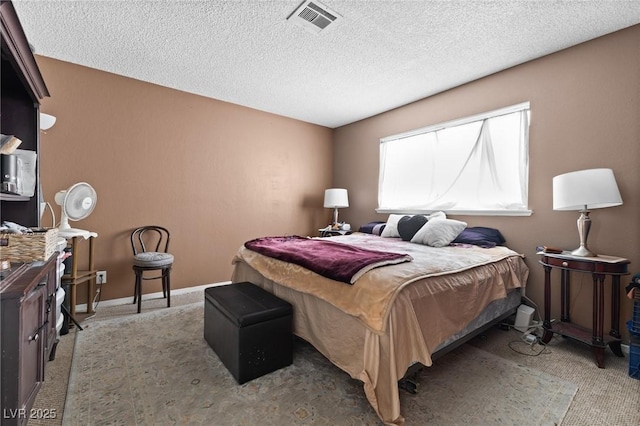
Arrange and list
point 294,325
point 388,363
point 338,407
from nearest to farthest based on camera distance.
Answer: point 388,363 < point 338,407 < point 294,325

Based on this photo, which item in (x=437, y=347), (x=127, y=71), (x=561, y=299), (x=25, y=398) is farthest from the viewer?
(x=127, y=71)

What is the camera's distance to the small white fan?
7.89 ft

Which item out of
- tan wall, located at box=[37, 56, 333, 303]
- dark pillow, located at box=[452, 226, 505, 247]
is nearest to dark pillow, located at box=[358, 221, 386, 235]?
dark pillow, located at box=[452, 226, 505, 247]

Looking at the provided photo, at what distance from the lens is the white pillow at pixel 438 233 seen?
2852 mm

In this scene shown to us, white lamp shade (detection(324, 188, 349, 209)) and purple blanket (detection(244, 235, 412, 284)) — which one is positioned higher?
white lamp shade (detection(324, 188, 349, 209))

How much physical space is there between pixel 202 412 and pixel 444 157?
3.47 meters

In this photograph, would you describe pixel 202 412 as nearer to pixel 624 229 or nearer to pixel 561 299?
pixel 561 299

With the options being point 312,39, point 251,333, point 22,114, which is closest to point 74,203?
point 22,114

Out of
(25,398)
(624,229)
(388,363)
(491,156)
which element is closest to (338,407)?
(388,363)

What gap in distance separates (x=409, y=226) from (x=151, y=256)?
9.22ft

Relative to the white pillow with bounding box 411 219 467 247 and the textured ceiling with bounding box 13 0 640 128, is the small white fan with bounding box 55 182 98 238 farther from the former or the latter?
Answer: the white pillow with bounding box 411 219 467 247

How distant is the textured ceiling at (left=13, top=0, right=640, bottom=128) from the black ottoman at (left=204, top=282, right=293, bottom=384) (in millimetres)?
2153

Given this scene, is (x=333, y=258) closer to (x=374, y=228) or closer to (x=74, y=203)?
(x=374, y=228)

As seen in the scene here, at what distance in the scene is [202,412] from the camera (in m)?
1.51
